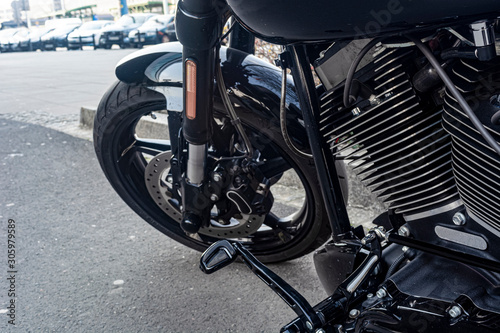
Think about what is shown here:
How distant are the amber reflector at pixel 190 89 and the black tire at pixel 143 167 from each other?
9.2 inches

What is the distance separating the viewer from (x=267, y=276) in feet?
5.22

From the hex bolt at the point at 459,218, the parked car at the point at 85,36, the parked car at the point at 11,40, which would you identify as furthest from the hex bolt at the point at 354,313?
the parked car at the point at 11,40

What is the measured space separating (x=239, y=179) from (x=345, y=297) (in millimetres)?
693

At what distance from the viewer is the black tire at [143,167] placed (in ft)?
6.68

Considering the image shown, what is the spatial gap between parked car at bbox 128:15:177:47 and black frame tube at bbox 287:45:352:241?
17877 mm

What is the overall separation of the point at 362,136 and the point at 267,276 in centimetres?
49

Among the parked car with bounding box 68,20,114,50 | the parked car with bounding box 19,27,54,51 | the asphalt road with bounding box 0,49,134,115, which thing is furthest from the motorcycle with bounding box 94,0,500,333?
the parked car with bounding box 19,27,54,51

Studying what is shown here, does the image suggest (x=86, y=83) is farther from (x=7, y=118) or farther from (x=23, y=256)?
(x=23, y=256)

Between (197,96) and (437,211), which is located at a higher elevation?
(197,96)

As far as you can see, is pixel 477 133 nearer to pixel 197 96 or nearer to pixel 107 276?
pixel 197 96

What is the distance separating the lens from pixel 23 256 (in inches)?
107

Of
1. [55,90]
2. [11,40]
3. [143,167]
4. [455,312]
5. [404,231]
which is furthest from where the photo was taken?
[11,40]

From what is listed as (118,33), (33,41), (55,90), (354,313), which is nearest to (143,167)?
(354,313)

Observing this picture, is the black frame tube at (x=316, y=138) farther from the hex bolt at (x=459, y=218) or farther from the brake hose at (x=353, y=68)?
the hex bolt at (x=459, y=218)
